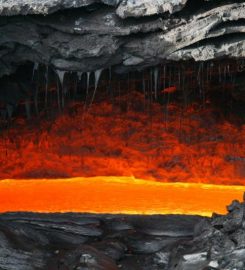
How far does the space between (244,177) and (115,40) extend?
22.7 feet

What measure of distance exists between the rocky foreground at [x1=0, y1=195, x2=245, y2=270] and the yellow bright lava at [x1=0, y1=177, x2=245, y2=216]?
3.48 meters

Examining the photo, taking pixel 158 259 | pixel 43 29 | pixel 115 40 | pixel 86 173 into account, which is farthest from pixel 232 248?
pixel 86 173

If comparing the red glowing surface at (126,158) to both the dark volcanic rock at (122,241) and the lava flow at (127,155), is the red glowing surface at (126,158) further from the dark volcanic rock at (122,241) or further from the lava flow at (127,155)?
the dark volcanic rock at (122,241)

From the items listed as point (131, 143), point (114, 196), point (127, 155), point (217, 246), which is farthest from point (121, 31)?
point (114, 196)

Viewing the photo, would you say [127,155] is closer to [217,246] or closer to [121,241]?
[121,241]

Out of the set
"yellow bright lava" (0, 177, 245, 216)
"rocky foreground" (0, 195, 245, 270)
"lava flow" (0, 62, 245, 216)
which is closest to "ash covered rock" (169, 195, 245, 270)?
"rocky foreground" (0, 195, 245, 270)

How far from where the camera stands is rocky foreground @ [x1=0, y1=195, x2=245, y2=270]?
8.38 m

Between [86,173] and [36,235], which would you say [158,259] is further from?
[86,173]

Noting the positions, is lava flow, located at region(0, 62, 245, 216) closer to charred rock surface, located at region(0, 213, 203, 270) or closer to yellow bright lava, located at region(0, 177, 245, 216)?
yellow bright lava, located at region(0, 177, 245, 216)

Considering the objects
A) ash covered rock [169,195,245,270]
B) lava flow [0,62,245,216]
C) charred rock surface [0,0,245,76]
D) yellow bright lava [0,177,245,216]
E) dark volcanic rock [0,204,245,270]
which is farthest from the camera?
lava flow [0,62,245,216]

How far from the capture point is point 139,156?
50.7 feet

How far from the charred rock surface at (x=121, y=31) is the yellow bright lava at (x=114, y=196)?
5563mm

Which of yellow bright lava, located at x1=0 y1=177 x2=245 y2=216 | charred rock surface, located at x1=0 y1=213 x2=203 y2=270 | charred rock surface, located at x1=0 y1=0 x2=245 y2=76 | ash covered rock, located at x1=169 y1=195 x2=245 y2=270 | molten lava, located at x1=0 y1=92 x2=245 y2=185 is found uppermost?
charred rock surface, located at x1=0 y1=0 x2=245 y2=76

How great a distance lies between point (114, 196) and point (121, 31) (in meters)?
6.91
